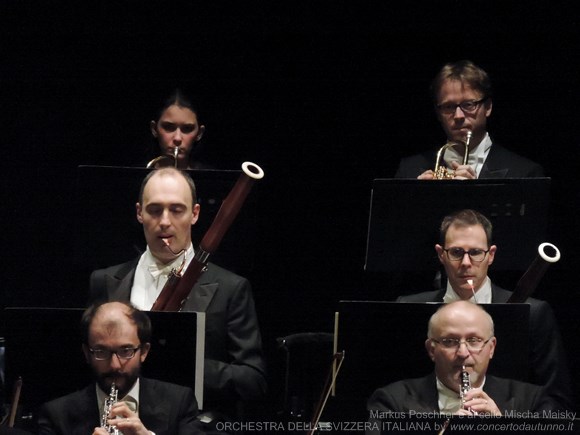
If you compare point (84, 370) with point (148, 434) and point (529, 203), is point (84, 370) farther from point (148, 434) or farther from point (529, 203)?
point (529, 203)

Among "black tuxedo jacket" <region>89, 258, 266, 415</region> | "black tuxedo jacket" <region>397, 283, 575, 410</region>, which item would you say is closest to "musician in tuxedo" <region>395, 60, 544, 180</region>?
"black tuxedo jacket" <region>397, 283, 575, 410</region>

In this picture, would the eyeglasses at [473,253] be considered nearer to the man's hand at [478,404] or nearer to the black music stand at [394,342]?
the black music stand at [394,342]

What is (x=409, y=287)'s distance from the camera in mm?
3959

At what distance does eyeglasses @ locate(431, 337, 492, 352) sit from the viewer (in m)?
3.01

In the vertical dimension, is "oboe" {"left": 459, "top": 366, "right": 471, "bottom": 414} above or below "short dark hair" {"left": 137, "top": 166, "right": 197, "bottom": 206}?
below

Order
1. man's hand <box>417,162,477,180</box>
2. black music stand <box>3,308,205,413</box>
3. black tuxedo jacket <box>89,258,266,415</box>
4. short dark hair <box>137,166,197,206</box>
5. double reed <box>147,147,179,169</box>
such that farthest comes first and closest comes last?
double reed <box>147,147,179,169</box>, man's hand <box>417,162,477,180</box>, short dark hair <box>137,166,197,206</box>, black tuxedo jacket <box>89,258,266,415</box>, black music stand <box>3,308,205,413</box>

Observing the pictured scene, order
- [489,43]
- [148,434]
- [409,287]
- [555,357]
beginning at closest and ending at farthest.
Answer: [148,434] → [555,357] → [409,287] → [489,43]

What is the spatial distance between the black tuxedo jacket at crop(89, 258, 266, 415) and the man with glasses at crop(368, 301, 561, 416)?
1.35 ft

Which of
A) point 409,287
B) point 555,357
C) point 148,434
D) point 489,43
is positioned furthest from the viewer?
point 489,43

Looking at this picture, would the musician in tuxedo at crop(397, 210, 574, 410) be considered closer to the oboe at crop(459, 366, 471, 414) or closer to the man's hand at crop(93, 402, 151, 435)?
the oboe at crop(459, 366, 471, 414)

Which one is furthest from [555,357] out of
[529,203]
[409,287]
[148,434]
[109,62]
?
[109,62]

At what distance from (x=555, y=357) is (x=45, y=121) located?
85.2 inches

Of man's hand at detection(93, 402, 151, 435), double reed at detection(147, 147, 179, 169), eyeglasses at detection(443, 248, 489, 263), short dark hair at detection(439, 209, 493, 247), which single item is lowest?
man's hand at detection(93, 402, 151, 435)

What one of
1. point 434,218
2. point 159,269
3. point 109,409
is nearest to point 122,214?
point 159,269
